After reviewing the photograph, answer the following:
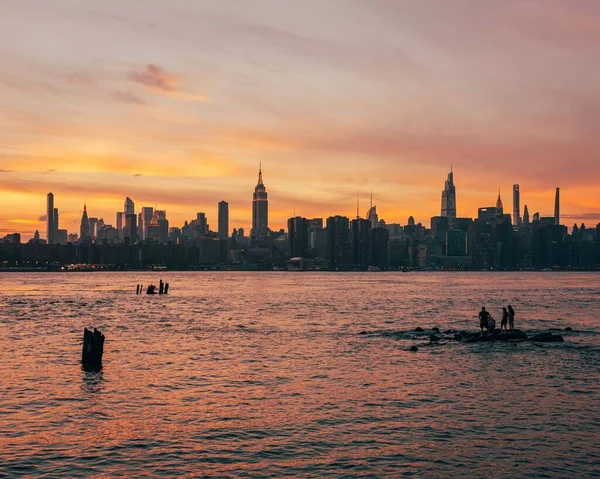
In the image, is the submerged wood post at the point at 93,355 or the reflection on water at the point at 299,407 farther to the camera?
the submerged wood post at the point at 93,355

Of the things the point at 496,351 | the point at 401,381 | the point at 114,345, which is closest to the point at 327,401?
the point at 401,381

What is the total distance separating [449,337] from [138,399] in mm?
37416

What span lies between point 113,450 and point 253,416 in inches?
307

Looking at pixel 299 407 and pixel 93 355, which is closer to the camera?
pixel 299 407

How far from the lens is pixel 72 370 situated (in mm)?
46031

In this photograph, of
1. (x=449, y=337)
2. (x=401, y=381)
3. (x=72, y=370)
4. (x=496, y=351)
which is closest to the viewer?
(x=401, y=381)

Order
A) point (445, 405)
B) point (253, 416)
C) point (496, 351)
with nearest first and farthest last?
1. point (253, 416)
2. point (445, 405)
3. point (496, 351)

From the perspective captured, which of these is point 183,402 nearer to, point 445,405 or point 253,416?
point 253,416

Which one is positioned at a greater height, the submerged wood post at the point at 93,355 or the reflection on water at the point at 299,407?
the submerged wood post at the point at 93,355

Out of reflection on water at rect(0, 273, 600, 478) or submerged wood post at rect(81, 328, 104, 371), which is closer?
reflection on water at rect(0, 273, 600, 478)

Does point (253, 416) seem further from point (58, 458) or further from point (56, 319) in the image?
point (56, 319)

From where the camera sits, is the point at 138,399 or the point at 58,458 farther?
the point at 138,399

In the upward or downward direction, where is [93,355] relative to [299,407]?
upward

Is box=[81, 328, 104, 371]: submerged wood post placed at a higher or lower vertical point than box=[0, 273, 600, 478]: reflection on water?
higher
